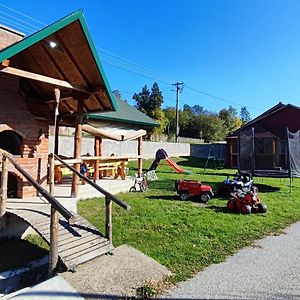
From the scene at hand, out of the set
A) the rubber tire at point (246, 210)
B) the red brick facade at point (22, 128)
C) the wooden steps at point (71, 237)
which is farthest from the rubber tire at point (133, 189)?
the wooden steps at point (71, 237)

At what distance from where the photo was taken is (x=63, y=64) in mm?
7953

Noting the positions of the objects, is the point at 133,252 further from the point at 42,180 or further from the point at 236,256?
the point at 42,180

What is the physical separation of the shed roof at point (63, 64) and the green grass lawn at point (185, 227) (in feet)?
10.6

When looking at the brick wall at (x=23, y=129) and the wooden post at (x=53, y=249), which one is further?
the brick wall at (x=23, y=129)

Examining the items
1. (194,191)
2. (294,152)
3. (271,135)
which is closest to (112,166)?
(194,191)

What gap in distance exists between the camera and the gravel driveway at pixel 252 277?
4.02 metres

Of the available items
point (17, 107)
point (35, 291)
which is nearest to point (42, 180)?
point (17, 107)

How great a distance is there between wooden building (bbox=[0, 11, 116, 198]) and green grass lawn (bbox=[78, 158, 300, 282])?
1941 millimetres

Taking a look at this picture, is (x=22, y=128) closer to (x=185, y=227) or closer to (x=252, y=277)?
(x=185, y=227)

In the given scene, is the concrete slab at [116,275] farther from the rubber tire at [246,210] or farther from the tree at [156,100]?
the tree at [156,100]

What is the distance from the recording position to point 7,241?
627 cm

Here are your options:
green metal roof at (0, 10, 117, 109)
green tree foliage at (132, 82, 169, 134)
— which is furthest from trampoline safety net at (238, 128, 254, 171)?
green tree foliage at (132, 82, 169, 134)

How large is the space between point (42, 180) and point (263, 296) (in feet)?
19.8

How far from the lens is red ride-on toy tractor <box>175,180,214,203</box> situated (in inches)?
404
